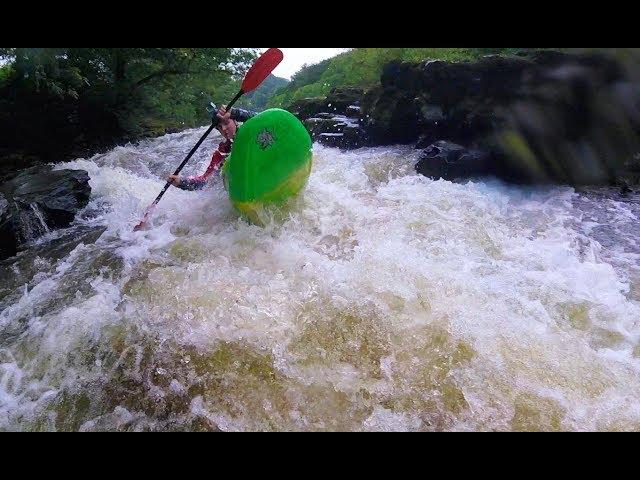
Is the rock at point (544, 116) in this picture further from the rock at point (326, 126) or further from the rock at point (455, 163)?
the rock at point (326, 126)

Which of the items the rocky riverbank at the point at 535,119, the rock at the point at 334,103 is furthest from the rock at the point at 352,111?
the rocky riverbank at the point at 535,119

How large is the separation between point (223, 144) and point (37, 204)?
251 centimetres

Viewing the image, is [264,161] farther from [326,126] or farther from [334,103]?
[334,103]

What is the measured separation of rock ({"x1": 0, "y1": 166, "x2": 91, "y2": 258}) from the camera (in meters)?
4.80

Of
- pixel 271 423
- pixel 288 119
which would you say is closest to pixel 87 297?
pixel 271 423

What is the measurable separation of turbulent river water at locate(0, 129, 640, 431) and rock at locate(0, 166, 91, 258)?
0.90 ft

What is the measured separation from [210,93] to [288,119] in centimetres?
915

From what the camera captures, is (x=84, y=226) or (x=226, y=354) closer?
(x=226, y=354)

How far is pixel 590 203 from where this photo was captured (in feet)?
17.9

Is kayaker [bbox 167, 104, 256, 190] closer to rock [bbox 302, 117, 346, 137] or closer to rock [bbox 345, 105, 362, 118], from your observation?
rock [bbox 302, 117, 346, 137]

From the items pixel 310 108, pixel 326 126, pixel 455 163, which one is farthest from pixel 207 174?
pixel 310 108

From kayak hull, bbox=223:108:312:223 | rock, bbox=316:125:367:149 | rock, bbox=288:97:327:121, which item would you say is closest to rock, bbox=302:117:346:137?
rock, bbox=316:125:367:149

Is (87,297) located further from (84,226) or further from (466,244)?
(466,244)
